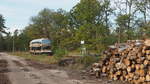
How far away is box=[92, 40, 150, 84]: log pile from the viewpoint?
1302 cm

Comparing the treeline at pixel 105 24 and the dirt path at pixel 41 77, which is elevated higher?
the treeline at pixel 105 24

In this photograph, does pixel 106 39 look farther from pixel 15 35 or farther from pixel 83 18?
pixel 15 35

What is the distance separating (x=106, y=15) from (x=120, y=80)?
2209 cm

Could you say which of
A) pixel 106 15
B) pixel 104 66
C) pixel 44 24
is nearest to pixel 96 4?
pixel 106 15

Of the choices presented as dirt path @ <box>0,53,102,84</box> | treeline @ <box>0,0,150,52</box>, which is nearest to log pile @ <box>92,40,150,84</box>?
dirt path @ <box>0,53,102,84</box>

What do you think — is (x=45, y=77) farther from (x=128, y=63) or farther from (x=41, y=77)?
(x=128, y=63)

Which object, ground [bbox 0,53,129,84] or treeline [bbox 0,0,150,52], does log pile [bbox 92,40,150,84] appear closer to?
ground [bbox 0,53,129,84]

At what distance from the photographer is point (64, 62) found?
83.5 ft

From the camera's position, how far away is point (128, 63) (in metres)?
14.2

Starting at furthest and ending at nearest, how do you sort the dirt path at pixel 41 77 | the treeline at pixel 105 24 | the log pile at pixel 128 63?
the treeline at pixel 105 24
the dirt path at pixel 41 77
the log pile at pixel 128 63

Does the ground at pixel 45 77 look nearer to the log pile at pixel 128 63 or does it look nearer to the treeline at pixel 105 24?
the log pile at pixel 128 63

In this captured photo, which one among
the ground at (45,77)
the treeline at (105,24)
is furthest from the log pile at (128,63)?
the treeline at (105,24)

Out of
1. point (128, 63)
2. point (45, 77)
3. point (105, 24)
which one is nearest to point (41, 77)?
point (45, 77)

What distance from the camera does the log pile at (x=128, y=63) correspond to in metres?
13.0
